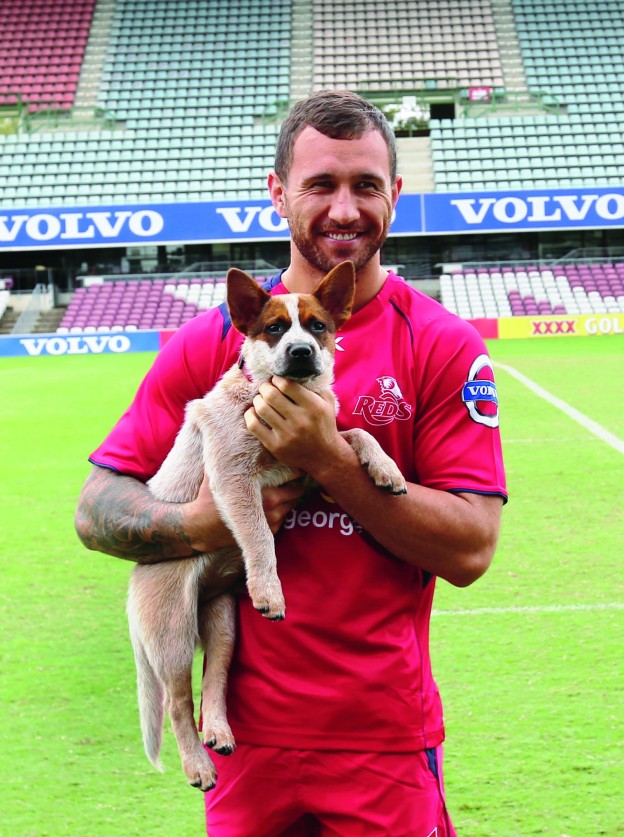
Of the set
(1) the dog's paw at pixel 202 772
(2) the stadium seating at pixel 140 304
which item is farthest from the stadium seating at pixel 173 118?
(1) the dog's paw at pixel 202 772

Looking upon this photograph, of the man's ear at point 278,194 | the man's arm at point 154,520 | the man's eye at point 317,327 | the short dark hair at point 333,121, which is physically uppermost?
the short dark hair at point 333,121

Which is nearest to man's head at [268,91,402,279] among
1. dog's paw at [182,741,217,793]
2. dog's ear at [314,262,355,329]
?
dog's ear at [314,262,355,329]

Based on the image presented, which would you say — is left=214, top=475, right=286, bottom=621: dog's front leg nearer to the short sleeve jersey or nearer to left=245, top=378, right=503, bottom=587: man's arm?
the short sleeve jersey

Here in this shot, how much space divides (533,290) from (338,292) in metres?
27.4

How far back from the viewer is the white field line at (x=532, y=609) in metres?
5.64

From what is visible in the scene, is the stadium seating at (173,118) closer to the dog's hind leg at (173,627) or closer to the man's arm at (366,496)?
the dog's hind leg at (173,627)

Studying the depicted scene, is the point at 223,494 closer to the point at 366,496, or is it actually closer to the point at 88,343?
the point at 366,496

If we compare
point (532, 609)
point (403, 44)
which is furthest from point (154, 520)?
point (403, 44)

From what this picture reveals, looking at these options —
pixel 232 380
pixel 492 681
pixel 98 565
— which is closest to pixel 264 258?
pixel 98 565

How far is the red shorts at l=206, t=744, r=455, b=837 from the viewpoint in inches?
82.6

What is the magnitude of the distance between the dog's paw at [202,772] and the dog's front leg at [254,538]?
1.33 ft

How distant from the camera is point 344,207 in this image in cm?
225

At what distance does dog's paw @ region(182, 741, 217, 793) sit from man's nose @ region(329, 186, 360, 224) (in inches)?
49.0

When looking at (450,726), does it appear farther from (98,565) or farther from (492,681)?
(98,565)
